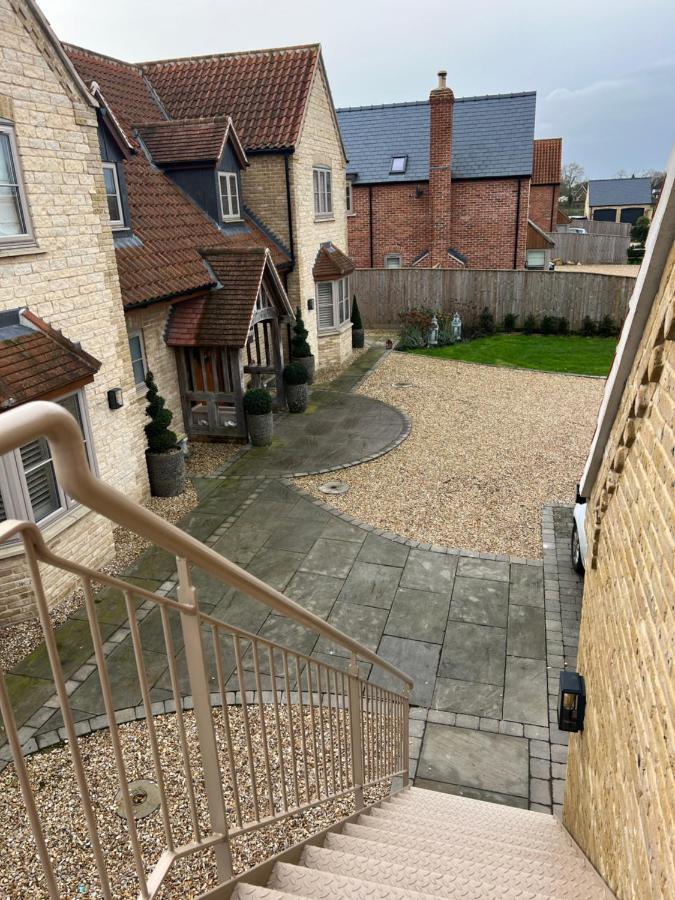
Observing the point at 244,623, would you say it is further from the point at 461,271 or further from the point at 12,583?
the point at 461,271

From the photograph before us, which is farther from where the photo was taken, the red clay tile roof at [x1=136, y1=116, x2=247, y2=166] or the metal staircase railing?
Answer: the red clay tile roof at [x1=136, y1=116, x2=247, y2=166]

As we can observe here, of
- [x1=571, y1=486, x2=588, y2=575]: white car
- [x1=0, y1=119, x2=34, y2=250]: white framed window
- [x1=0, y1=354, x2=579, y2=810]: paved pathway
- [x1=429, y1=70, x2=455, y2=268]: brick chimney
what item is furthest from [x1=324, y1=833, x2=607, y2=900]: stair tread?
[x1=429, y1=70, x2=455, y2=268]: brick chimney

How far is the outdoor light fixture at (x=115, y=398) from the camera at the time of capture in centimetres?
977

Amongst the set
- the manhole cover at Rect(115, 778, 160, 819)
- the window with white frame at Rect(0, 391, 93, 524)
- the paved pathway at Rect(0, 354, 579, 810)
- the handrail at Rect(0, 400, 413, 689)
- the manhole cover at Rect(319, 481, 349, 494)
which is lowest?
the paved pathway at Rect(0, 354, 579, 810)

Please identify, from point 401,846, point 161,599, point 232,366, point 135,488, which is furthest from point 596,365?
point 161,599

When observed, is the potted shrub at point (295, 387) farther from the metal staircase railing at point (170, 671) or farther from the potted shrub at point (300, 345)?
the metal staircase railing at point (170, 671)

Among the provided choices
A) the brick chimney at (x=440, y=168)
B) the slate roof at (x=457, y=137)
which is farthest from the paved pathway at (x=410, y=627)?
the slate roof at (x=457, y=137)

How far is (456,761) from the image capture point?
19.9 ft

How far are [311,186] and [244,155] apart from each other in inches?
112

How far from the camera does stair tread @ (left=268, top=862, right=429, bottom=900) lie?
284 centimetres

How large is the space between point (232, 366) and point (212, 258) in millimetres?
2623

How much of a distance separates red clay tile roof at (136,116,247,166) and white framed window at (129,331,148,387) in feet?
18.1

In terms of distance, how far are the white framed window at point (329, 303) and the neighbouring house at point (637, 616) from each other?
15.9m

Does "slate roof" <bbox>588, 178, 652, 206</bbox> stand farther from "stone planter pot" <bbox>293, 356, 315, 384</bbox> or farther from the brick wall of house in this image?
"stone planter pot" <bbox>293, 356, 315, 384</bbox>
